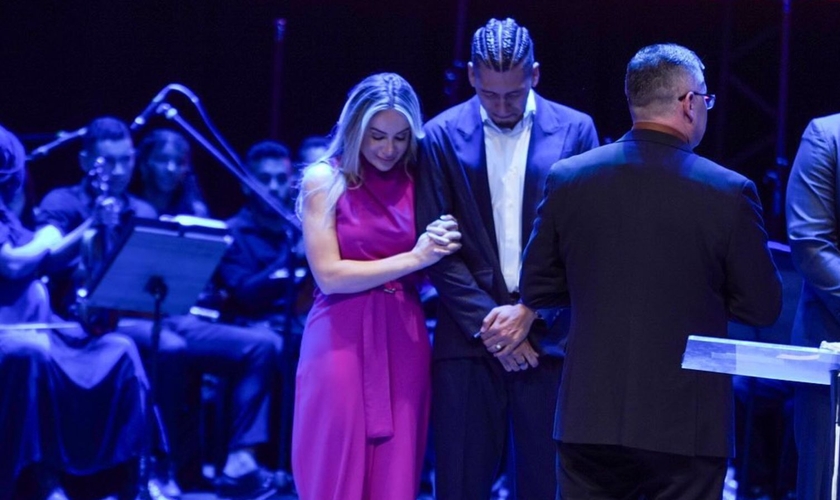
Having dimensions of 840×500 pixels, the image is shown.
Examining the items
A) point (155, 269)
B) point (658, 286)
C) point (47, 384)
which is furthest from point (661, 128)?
point (47, 384)

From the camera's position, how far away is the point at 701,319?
116 inches

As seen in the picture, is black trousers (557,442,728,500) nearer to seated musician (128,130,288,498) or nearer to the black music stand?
the black music stand

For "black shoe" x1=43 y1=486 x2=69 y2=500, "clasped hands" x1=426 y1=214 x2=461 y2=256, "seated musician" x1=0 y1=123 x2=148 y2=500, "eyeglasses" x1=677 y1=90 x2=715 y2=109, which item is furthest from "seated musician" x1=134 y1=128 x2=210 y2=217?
"eyeglasses" x1=677 y1=90 x2=715 y2=109

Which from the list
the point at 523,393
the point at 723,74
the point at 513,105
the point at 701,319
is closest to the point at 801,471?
the point at 523,393

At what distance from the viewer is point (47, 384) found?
5434mm

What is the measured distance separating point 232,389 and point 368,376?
2.54 m

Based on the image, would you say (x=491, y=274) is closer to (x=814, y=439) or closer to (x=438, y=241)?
(x=438, y=241)

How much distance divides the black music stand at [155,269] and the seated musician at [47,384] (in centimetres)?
17

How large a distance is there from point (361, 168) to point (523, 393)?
84cm

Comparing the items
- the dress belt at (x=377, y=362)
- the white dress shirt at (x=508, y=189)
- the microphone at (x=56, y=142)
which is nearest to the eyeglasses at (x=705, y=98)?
the white dress shirt at (x=508, y=189)

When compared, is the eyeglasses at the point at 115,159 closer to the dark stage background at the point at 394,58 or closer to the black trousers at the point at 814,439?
the dark stage background at the point at 394,58

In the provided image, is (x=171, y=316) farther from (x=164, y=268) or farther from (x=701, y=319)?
(x=701, y=319)

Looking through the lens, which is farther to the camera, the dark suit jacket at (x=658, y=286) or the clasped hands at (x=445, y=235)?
the clasped hands at (x=445, y=235)

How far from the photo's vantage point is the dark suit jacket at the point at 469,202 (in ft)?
12.2
